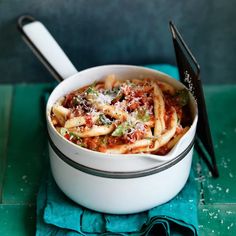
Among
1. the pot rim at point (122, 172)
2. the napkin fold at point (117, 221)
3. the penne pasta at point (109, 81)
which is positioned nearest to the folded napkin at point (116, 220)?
the napkin fold at point (117, 221)

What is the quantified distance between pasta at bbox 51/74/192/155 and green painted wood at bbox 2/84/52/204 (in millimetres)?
181

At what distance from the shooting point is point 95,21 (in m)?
1.43

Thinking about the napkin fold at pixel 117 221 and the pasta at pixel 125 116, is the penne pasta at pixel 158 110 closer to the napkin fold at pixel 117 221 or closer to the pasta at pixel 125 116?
the pasta at pixel 125 116

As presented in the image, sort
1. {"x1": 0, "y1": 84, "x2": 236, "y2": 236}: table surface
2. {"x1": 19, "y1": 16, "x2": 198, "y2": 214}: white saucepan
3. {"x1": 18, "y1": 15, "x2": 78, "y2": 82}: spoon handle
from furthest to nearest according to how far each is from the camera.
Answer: {"x1": 18, "y1": 15, "x2": 78, "y2": 82}: spoon handle
{"x1": 0, "y1": 84, "x2": 236, "y2": 236}: table surface
{"x1": 19, "y1": 16, "x2": 198, "y2": 214}: white saucepan

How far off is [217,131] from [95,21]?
0.39 metres

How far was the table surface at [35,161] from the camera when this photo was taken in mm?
1190

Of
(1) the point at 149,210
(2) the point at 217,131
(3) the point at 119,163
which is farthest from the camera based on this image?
(2) the point at 217,131

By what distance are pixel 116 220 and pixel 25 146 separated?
12.7 inches

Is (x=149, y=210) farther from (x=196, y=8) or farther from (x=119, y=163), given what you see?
(x=196, y=8)

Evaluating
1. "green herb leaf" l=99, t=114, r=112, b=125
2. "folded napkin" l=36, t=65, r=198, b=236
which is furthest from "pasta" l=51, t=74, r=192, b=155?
"folded napkin" l=36, t=65, r=198, b=236

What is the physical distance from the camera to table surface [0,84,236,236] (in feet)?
3.91

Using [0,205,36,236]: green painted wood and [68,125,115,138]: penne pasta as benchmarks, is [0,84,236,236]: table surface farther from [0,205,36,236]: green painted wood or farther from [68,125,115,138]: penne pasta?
[68,125,115,138]: penne pasta

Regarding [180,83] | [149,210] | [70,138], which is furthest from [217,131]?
[70,138]

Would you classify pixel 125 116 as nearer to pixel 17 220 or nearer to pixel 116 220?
pixel 116 220
